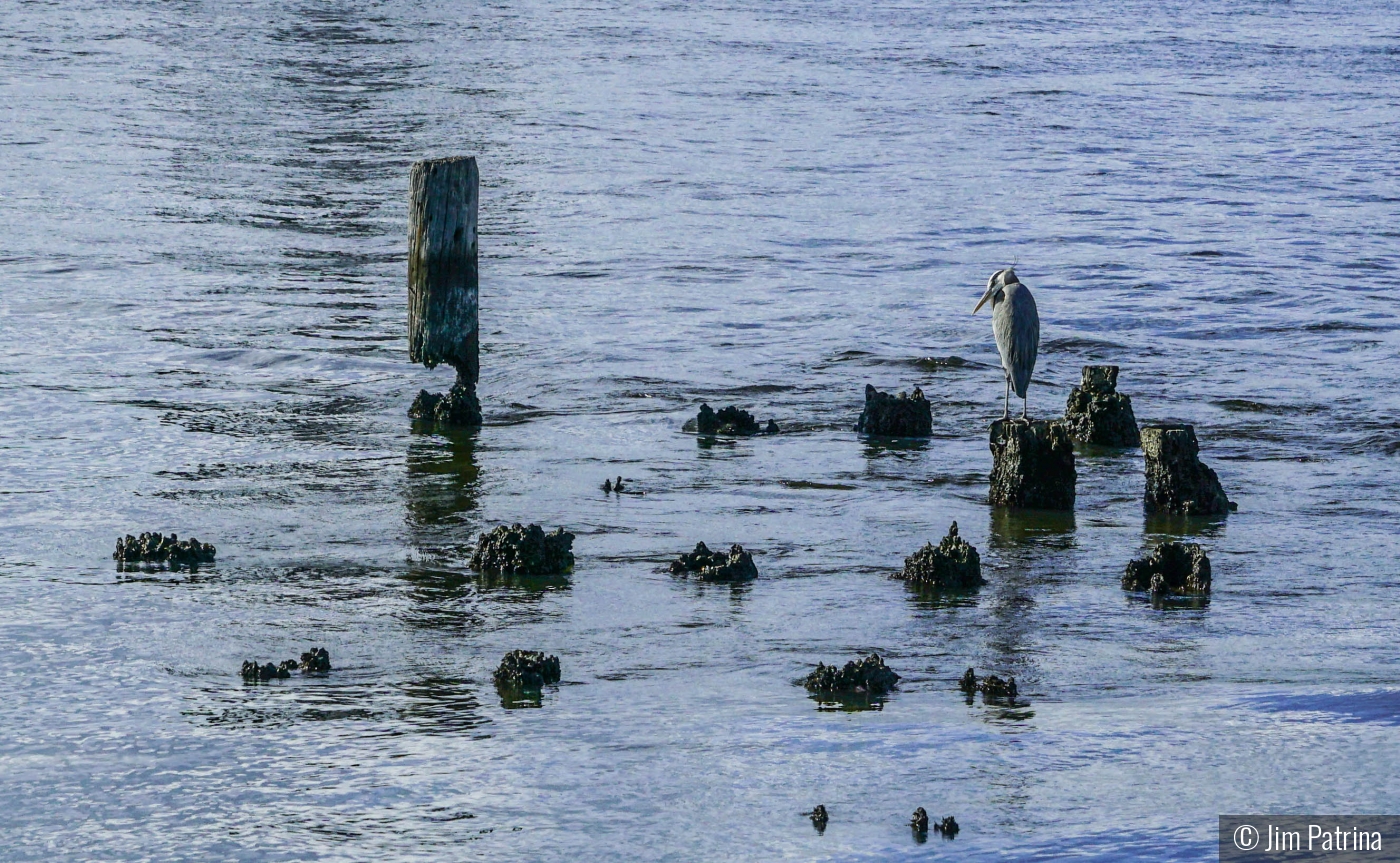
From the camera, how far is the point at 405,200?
A: 23.7 metres

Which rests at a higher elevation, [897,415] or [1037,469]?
[897,415]

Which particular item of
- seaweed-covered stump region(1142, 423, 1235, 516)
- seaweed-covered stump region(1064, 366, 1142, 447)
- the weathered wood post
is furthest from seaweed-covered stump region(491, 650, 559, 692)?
seaweed-covered stump region(1064, 366, 1142, 447)

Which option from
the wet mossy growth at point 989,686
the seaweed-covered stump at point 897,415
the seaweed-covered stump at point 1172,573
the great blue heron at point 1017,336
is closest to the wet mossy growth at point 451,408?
the seaweed-covered stump at point 897,415

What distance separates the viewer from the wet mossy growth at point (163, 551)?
940 centimetres

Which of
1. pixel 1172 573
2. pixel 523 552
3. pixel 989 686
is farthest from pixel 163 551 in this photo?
pixel 1172 573

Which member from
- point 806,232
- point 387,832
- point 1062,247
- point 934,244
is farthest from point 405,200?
point 387,832

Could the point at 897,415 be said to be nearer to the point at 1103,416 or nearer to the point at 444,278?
the point at 1103,416

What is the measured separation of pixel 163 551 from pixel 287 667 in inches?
76.4

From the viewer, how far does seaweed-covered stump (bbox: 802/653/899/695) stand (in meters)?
7.61

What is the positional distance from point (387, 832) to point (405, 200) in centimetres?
1806

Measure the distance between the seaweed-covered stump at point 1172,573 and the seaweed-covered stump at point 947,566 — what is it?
770 mm

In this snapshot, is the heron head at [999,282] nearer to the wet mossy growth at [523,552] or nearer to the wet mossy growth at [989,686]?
the wet mossy growth at [523,552]

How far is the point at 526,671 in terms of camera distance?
7.66 metres

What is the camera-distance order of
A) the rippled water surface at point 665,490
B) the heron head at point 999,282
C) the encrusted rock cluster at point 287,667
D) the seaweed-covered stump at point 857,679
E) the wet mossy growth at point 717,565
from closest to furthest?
the rippled water surface at point 665,490
the seaweed-covered stump at point 857,679
the encrusted rock cluster at point 287,667
the wet mossy growth at point 717,565
the heron head at point 999,282
